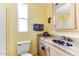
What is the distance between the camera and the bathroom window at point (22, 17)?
1187mm

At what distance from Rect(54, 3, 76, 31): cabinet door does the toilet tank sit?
42 centimetres

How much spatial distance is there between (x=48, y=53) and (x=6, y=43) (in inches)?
15.9

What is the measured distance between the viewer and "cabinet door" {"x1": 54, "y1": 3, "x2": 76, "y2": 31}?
4.21ft

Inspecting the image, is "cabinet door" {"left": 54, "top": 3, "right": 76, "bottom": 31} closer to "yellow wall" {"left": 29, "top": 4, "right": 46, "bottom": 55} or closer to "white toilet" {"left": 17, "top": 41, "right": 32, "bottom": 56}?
"yellow wall" {"left": 29, "top": 4, "right": 46, "bottom": 55}

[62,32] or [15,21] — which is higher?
[15,21]

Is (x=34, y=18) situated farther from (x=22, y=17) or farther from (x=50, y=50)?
(x=50, y=50)

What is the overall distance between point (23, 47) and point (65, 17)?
56 cm

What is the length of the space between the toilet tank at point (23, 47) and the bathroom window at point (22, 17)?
0.41 feet

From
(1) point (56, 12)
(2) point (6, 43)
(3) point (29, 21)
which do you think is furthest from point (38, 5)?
(2) point (6, 43)

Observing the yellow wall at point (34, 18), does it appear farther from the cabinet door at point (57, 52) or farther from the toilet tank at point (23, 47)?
the cabinet door at point (57, 52)

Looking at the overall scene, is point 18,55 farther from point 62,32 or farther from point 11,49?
point 62,32

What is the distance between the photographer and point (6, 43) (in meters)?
1.17

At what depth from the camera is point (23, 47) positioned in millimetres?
1225

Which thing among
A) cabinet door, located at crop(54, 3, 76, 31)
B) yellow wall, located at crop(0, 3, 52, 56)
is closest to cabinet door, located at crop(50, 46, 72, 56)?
yellow wall, located at crop(0, 3, 52, 56)
